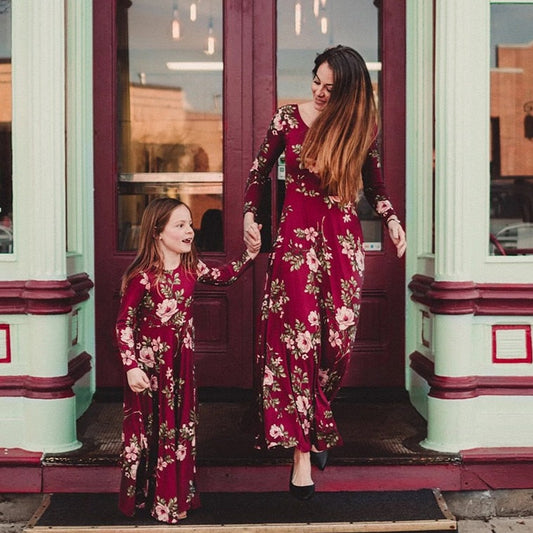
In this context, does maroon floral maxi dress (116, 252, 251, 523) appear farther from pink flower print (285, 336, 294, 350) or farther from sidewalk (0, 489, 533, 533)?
sidewalk (0, 489, 533, 533)

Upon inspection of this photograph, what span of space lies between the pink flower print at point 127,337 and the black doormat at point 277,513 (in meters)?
0.80

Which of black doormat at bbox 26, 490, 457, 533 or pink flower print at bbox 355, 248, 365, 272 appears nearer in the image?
black doormat at bbox 26, 490, 457, 533

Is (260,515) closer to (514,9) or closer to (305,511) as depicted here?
(305,511)

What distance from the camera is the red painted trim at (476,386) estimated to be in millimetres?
3914

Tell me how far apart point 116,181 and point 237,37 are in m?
1.12

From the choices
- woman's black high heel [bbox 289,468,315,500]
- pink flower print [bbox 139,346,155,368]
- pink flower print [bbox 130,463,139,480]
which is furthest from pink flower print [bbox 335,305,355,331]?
pink flower print [bbox 130,463,139,480]

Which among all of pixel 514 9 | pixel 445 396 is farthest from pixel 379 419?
pixel 514 9

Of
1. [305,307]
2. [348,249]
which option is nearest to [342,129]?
[348,249]

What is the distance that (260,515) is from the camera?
352 cm

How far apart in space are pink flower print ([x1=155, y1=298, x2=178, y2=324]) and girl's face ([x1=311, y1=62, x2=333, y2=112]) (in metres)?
1.08

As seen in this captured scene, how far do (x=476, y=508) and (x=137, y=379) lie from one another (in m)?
1.84

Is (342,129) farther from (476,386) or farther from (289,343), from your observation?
(476,386)

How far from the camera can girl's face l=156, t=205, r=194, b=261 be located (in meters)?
3.39

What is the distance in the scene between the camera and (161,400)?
3383 mm
